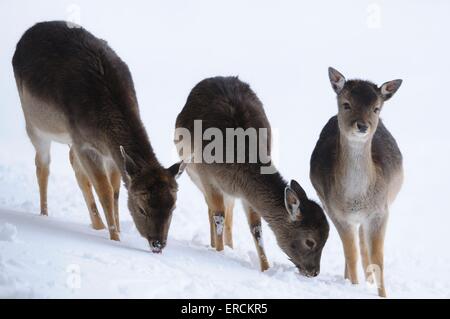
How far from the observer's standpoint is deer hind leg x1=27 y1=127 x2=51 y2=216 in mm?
10641

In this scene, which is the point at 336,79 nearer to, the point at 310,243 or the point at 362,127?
the point at 362,127

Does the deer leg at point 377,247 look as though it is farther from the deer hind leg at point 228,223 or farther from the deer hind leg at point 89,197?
the deer hind leg at point 89,197

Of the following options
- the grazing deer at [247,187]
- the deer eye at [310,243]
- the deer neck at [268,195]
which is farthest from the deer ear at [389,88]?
the deer eye at [310,243]

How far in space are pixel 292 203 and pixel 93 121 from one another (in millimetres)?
2899

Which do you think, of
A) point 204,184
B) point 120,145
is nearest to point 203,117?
point 204,184

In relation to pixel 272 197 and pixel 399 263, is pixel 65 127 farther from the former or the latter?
pixel 399 263

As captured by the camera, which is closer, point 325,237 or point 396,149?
point 325,237

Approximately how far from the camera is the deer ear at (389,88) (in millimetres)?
8652

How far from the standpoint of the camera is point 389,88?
871 cm

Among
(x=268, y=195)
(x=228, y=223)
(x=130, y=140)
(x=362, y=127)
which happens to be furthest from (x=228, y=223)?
(x=362, y=127)

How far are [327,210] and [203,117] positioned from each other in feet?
7.74

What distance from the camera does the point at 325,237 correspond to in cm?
884

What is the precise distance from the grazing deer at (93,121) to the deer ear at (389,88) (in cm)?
280
